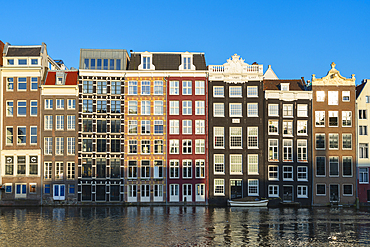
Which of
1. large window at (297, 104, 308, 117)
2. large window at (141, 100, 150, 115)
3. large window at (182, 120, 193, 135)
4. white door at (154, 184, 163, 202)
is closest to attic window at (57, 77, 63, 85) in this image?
large window at (141, 100, 150, 115)

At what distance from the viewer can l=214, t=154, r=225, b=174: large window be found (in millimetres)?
66688

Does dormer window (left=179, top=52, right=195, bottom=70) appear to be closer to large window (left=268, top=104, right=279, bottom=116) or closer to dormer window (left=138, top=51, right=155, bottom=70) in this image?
dormer window (left=138, top=51, right=155, bottom=70)

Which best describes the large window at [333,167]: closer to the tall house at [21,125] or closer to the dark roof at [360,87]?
the dark roof at [360,87]

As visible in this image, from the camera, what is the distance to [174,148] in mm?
67312

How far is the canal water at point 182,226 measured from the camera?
36000 mm

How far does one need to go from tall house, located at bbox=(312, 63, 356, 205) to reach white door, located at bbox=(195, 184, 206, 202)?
58.5 feet

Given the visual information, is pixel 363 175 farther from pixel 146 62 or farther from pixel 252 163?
pixel 146 62

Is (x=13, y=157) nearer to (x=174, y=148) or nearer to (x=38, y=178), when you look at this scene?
(x=38, y=178)

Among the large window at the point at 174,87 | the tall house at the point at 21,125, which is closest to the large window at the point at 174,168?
the large window at the point at 174,87

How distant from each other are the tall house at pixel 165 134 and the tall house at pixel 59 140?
8.60 m

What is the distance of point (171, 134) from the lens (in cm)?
6731

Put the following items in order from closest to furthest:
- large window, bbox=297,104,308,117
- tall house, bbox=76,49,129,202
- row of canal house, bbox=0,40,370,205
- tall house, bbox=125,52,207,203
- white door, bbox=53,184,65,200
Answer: white door, bbox=53,184,65,200
tall house, bbox=76,49,129,202
row of canal house, bbox=0,40,370,205
tall house, bbox=125,52,207,203
large window, bbox=297,104,308,117

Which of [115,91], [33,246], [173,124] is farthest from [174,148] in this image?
[33,246]

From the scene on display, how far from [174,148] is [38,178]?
21960 mm
